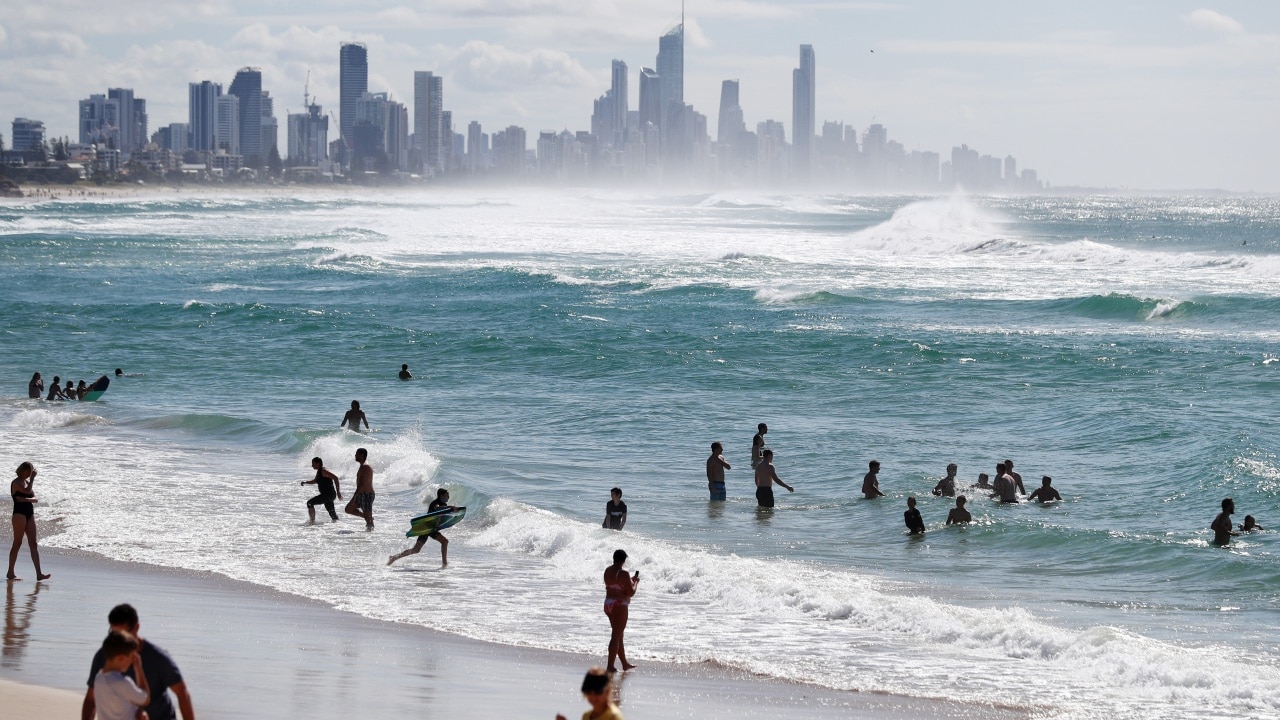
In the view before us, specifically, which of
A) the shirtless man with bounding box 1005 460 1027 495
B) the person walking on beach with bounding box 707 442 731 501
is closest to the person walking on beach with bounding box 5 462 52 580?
the person walking on beach with bounding box 707 442 731 501

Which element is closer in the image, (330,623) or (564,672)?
(564,672)

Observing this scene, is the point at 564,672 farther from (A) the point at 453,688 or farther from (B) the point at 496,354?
(B) the point at 496,354

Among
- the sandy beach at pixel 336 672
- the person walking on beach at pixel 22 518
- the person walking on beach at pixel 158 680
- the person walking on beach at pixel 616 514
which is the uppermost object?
the person walking on beach at pixel 158 680

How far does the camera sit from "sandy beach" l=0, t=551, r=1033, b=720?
9328 mm

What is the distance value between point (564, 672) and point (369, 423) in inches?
577

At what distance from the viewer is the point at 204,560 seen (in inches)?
563

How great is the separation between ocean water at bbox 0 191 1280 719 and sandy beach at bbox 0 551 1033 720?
50cm

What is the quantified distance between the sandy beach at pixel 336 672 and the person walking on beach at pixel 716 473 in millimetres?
6973

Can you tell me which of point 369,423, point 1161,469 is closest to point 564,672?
point 1161,469

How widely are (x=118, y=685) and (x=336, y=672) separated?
157 inches

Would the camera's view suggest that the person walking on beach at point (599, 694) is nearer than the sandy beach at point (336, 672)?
Yes

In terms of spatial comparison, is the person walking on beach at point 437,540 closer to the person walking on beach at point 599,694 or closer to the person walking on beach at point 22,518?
the person walking on beach at point 22,518

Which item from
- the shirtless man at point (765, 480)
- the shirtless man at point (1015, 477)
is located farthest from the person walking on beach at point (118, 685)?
the shirtless man at point (1015, 477)

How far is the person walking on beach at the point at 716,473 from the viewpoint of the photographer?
18.2m
